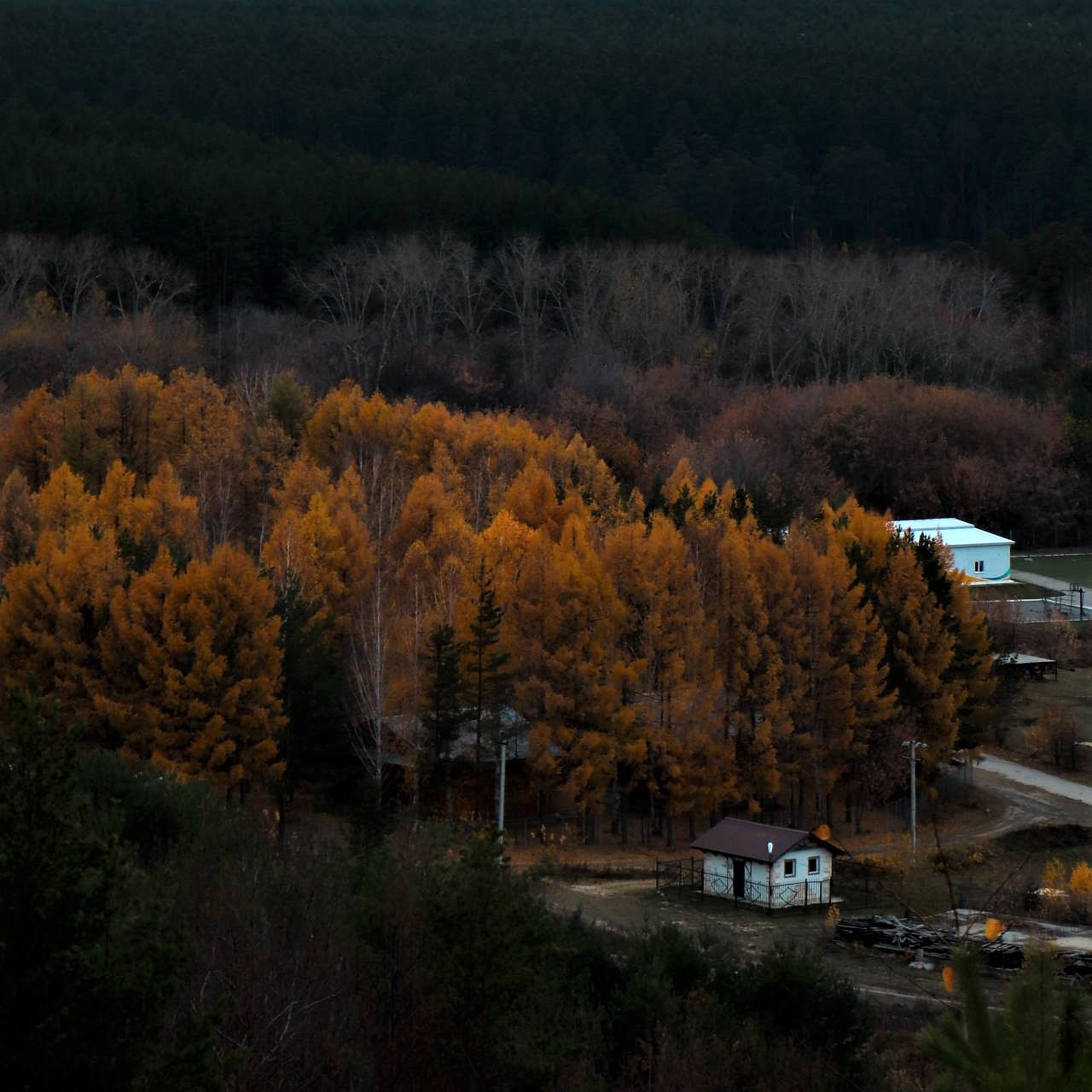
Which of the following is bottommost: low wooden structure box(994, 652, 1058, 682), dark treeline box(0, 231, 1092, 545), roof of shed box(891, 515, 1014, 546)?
low wooden structure box(994, 652, 1058, 682)

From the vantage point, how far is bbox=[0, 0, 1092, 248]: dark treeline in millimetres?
154625

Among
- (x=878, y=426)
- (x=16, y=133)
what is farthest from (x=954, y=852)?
(x=16, y=133)

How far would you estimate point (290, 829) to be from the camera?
39.0m

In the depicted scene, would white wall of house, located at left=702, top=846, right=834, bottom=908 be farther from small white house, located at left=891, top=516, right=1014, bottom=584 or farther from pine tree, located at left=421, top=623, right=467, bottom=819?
small white house, located at left=891, top=516, right=1014, bottom=584

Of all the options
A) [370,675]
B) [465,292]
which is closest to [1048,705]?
[370,675]

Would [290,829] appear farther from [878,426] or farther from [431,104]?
[431,104]

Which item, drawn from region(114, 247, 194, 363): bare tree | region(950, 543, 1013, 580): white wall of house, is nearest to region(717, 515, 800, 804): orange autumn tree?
region(950, 543, 1013, 580): white wall of house

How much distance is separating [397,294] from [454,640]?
201ft

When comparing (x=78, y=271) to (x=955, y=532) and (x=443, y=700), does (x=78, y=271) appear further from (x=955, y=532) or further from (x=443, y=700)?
(x=443, y=700)

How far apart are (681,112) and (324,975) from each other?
510ft

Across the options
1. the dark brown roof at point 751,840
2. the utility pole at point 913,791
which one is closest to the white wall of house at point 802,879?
the dark brown roof at point 751,840

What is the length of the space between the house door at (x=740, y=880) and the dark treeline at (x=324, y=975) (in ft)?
31.4

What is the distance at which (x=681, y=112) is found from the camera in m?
168

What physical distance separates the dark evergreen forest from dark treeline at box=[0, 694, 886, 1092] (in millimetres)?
95537
